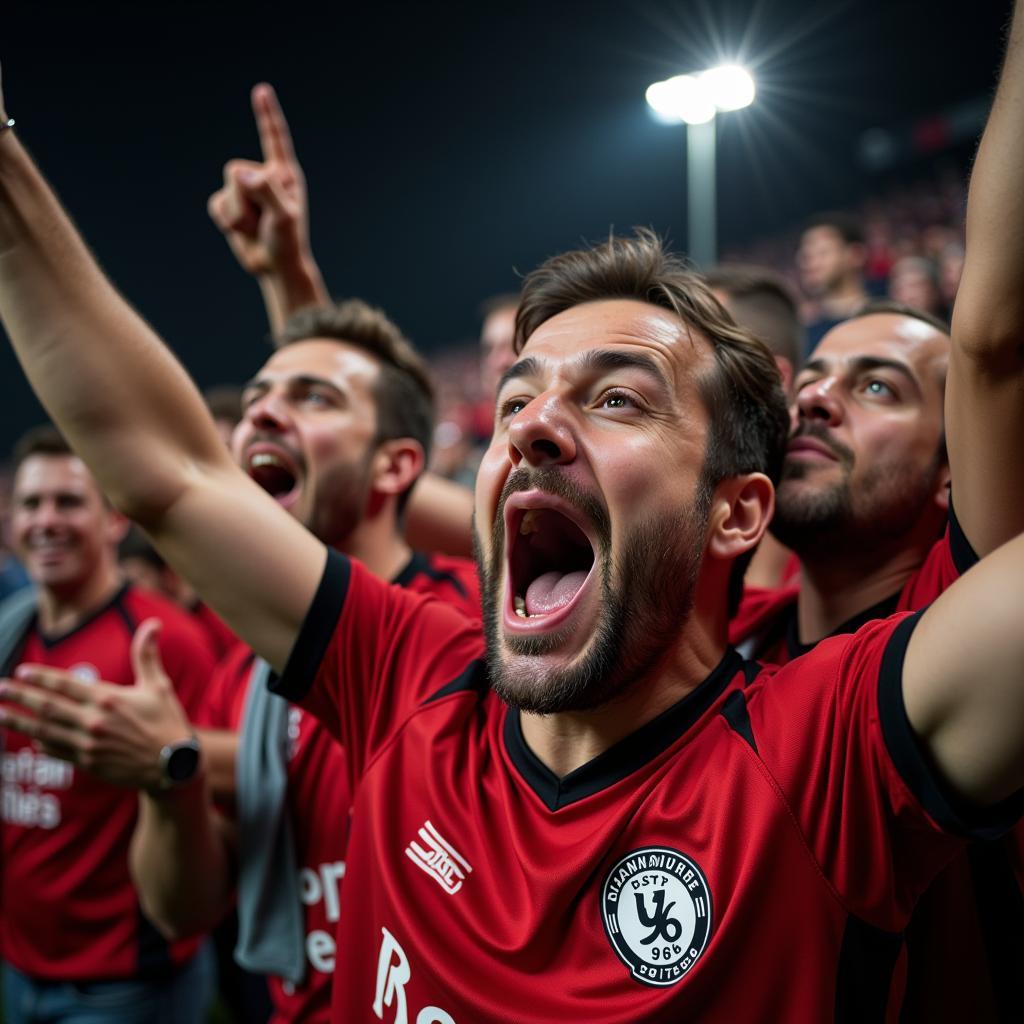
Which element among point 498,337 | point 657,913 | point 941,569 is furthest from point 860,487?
point 498,337

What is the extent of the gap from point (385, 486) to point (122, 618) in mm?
1399

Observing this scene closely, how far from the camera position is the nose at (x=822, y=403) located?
182 cm

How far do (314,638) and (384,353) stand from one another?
51.2 inches

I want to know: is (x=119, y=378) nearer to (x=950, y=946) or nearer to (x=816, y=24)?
(x=950, y=946)

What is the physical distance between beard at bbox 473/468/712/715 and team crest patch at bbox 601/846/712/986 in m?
0.23

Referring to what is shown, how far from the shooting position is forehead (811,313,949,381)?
186 centimetres

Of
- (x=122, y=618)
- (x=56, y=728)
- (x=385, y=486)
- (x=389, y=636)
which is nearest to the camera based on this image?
(x=389, y=636)

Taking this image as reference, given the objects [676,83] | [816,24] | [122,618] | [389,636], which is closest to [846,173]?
[816,24]

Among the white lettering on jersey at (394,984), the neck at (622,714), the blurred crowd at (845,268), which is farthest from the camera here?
the blurred crowd at (845,268)

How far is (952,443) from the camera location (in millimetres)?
1297

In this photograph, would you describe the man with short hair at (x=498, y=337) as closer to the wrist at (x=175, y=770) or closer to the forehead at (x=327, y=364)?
the forehead at (x=327, y=364)

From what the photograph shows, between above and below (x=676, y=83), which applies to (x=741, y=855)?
below

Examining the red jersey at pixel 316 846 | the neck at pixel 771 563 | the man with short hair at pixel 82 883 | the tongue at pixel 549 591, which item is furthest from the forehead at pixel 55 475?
the tongue at pixel 549 591

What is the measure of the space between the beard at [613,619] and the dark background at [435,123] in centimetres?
88
